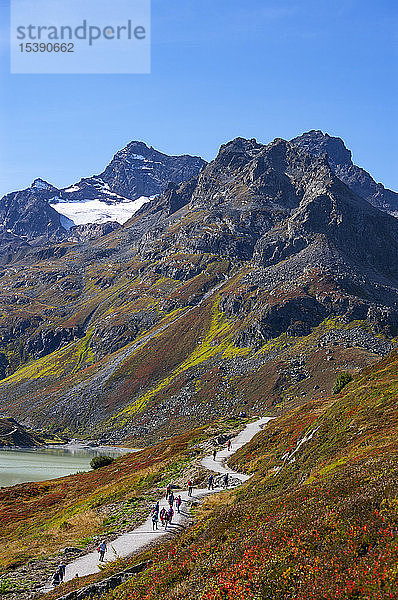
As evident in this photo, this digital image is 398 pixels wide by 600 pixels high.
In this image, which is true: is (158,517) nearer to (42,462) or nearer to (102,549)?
(102,549)

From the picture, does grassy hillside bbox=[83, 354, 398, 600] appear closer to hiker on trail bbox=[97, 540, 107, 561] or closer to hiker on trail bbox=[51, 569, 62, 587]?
hiker on trail bbox=[97, 540, 107, 561]

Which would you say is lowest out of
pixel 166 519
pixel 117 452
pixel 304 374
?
pixel 117 452

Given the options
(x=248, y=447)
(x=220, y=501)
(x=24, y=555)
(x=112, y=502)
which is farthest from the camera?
(x=248, y=447)

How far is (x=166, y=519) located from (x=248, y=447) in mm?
34965

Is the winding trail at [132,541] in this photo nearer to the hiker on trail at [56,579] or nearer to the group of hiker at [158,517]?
the group of hiker at [158,517]

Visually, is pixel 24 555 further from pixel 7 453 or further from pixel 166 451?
pixel 7 453

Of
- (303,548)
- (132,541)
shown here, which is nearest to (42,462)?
(132,541)

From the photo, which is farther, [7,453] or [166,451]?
[7,453]

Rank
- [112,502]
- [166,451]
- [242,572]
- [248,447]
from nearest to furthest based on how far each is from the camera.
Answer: [242,572] < [112,502] < [248,447] < [166,451]

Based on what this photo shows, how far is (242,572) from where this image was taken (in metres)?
17.3

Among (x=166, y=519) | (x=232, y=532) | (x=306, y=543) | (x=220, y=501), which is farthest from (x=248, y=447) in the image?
(x=306, y=543)

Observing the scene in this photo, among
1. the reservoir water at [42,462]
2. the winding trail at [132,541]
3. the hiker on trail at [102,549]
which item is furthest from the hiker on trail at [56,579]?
the reservoir water at [42,462]

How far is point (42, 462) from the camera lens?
495 ft

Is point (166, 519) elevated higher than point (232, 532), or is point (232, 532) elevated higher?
point (232, 532)
